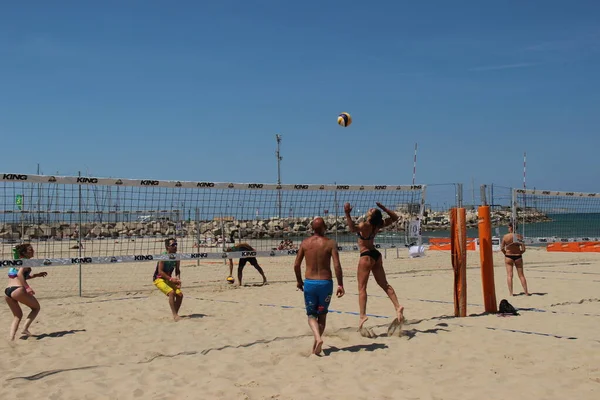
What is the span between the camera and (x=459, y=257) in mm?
7375

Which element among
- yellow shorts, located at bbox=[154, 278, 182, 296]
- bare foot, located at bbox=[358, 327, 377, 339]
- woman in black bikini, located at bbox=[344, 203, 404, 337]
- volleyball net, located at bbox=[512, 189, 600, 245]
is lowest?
bare foot, located at bbox=[358, 327, 377, 339]

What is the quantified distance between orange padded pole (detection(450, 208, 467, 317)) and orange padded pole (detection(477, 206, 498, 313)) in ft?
0.97

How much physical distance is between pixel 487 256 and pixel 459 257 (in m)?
0.42

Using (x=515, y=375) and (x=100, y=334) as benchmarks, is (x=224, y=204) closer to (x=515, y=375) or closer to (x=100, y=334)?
(x=100, y=334)

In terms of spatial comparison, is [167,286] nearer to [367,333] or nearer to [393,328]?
[367,333]

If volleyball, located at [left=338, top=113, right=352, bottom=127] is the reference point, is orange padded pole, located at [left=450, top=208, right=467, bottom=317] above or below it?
below

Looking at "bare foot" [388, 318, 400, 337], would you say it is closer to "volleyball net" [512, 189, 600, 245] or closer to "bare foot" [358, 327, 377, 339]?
"bare foot" [358, 327, 377, 339]

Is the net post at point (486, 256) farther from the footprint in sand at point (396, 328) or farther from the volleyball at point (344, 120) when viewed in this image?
the volleyball at point (344, 120)

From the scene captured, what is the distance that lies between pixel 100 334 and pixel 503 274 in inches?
359

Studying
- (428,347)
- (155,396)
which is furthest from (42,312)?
(428,347)

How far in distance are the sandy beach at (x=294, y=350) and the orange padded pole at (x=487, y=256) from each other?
274 millimetres

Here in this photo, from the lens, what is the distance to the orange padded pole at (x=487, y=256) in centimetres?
753

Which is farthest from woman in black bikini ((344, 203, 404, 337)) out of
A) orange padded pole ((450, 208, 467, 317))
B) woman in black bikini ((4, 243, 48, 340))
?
woman in black bikini ((4, 243, 48, 340))

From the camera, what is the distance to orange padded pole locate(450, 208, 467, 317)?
736 centimetres
